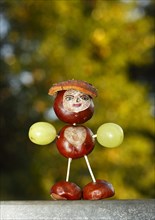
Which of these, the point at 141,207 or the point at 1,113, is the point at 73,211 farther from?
the point at 1,113

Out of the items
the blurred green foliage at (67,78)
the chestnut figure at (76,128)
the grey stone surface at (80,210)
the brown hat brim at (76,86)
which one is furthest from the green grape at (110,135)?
the blurred green foliage at (67,78)

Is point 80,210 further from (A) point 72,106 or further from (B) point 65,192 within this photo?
(A) point 72,106

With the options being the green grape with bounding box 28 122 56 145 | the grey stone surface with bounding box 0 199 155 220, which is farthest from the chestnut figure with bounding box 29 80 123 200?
the grey stone surface with bounding box 0 199 155 220

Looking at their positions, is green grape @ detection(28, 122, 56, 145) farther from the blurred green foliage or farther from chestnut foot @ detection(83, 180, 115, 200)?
the blurred green foliage

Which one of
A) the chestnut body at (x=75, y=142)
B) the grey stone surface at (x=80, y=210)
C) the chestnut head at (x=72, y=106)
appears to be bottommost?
the grey stone surface at (x=80, y=210)

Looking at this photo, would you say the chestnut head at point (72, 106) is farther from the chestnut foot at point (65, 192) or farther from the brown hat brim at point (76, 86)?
the chestnut foot at point (65, 192)

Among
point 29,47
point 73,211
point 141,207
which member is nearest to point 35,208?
point 73,211
